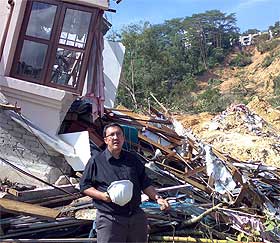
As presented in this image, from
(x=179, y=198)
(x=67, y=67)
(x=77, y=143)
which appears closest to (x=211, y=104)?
(x=67, y=67)

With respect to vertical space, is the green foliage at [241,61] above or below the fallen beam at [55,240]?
above

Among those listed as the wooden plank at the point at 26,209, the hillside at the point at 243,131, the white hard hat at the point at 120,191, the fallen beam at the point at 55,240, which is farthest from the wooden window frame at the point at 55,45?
the hillside at the point at 243,131

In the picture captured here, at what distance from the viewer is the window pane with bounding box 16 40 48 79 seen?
814cm

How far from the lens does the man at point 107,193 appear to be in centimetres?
424

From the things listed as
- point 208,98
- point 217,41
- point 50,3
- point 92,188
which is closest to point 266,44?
point 217,41

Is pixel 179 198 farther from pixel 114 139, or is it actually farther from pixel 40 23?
pixel 40 23

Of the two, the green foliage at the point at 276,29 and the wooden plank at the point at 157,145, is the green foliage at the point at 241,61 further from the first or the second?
the wooden plank at the point at 157,145

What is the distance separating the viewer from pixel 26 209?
568 centimetres

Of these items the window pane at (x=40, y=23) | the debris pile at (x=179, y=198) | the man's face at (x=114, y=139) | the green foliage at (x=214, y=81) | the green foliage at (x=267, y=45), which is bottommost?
the debris pile at (x=179, y=198)

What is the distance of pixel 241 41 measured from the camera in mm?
60719

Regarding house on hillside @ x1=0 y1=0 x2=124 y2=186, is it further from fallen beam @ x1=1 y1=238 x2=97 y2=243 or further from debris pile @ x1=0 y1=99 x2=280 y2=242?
fallen beam @ x1=1 y1=238 x2=97 y2=243

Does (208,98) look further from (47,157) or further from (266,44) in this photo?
(266,44)

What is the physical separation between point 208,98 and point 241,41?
1283 inches

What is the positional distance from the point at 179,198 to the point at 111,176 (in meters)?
2.88
